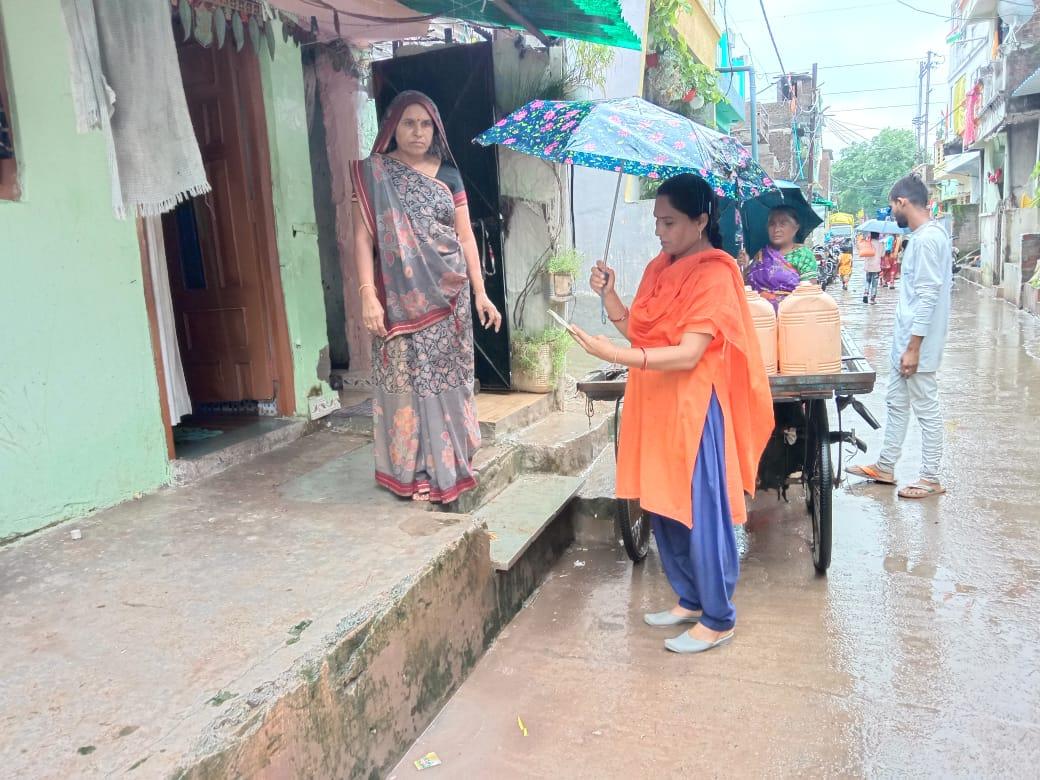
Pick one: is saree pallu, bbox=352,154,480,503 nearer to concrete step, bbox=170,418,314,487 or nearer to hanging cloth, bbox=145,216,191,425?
concrete step, bbox=170,418,314,487

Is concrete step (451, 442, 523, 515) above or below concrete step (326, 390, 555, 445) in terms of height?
below

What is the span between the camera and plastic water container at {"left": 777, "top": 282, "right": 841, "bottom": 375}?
327cm

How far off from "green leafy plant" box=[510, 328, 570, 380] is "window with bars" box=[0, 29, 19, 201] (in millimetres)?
3432

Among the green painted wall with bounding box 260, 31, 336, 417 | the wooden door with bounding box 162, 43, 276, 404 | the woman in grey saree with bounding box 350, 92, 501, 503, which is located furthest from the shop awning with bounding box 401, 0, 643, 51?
the woman in grey saree with bounding box 350, 92, 501, 503

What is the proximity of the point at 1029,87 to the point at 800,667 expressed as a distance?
15.8 m

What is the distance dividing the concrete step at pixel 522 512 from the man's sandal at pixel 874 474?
1964 millimetres

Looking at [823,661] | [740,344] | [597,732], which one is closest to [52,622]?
[597,732]

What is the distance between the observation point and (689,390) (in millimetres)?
2783

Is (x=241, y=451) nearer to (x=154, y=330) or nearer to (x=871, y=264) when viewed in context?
(x=154, y=330)

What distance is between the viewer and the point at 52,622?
2383 mm

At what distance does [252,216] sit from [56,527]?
2216 mm

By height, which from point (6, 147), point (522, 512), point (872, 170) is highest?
point (872, 170)

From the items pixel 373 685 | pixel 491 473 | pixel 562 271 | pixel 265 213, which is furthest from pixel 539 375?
pixel 373 685

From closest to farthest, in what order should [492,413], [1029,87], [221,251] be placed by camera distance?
[221,251]
[492,413]
[1029,87]
